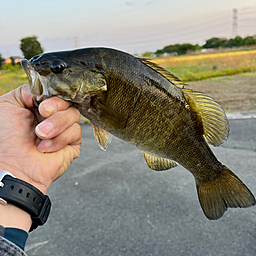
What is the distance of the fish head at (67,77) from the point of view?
122cm

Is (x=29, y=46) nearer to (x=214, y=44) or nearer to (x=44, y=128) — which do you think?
(x=44, y=128)

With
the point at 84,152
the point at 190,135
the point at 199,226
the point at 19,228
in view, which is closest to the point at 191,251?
the point at 199,226

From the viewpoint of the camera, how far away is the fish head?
1.22 meters

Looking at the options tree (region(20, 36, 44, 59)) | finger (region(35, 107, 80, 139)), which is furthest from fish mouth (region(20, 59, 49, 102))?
tree (region(20, 36, 44, 59))

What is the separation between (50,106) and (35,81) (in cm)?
16

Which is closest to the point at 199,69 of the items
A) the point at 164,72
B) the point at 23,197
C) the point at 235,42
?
the point at 164,72

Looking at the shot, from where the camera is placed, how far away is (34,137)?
158 cm

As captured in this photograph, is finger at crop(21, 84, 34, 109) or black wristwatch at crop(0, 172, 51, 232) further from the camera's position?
finger at crop(21, 84, 34, 109)

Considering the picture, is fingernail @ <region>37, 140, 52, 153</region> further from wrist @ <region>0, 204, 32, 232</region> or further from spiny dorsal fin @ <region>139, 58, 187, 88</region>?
spiny dorsal fin @ <region>139, 58, 187, 88</region>

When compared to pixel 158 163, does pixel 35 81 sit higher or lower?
higher

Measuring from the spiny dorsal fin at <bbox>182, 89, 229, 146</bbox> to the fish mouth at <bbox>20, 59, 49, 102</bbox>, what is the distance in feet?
2.61

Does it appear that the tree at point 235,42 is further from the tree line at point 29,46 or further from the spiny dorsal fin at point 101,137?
the spiny dorsal fin at point 101,137

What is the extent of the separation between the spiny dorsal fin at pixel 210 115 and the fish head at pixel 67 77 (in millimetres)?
518

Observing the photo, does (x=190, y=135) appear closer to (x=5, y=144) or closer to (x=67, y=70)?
(x=67, y=70)
